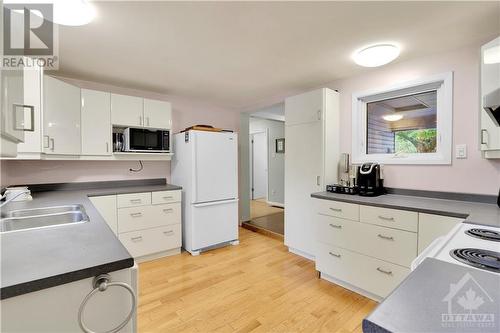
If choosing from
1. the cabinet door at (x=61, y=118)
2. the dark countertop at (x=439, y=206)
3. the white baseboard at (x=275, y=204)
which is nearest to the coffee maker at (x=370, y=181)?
the dark countertop at (x=439, y=206)

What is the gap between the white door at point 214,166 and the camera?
2961mm

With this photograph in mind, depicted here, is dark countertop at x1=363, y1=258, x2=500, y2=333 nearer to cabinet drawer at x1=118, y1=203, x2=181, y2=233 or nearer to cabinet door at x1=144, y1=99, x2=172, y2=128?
cabinet drawer at x1=118, y1=203, x2=181, y2=233

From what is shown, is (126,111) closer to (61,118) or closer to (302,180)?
(61,118)

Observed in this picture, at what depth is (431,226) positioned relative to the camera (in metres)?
1.67

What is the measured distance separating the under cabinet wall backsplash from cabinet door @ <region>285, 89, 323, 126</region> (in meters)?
1.89

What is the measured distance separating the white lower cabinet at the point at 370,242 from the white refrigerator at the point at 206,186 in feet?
4.29

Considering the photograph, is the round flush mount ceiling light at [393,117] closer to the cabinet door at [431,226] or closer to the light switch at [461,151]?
the light switch at [461,151]

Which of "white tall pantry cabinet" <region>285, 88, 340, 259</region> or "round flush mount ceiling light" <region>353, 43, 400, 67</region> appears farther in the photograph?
"white tall pantry cabinet" <region>285, 88, 340, 259</region>

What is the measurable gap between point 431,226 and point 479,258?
935mm

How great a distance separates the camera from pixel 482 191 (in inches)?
74.3

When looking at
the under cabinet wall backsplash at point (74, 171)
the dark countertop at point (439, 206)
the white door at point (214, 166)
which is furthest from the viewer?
the white door at point (214, 166)

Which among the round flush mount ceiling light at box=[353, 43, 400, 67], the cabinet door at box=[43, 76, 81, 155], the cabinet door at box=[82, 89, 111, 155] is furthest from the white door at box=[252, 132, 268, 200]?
the cabinet door at box=[43, 76, 81, 155]

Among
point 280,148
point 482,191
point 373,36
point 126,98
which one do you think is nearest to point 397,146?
point 482,191
